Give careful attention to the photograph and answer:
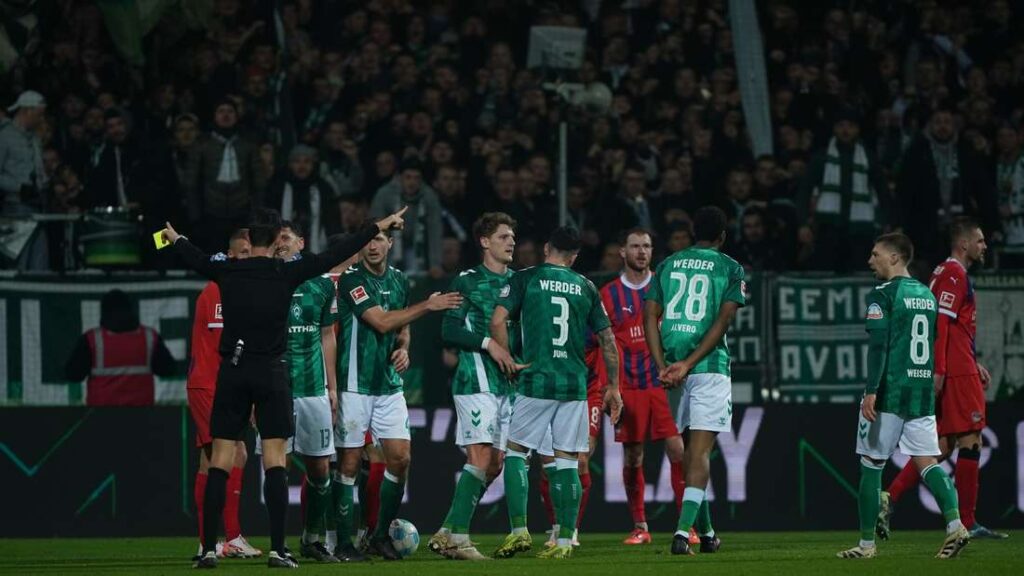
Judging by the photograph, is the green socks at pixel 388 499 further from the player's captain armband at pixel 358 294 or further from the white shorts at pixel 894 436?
the white shorts at pixel 894 436

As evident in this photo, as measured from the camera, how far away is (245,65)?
735 inches

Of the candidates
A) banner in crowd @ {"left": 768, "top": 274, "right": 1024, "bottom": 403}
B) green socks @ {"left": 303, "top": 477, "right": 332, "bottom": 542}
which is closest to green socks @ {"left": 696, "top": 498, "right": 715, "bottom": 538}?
green socks @ {"left": 303, "top": 477, "right": 332, "bottom": 542}

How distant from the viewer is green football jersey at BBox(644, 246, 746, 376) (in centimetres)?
1156

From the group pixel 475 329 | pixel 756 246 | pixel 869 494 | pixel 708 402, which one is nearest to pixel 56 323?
pixel 475 329

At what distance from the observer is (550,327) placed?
11.4 metres

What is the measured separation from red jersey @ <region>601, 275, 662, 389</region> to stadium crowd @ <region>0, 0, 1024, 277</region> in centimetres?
200

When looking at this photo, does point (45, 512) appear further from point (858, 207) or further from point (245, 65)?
point (858, 207)

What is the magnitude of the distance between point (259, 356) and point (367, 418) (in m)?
1.30

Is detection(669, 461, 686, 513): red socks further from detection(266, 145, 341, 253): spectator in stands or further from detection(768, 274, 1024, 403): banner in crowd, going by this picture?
detection(266, 145, 341, 253): spectator in stands

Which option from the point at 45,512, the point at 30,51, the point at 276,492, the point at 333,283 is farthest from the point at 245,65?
the point at 276,492

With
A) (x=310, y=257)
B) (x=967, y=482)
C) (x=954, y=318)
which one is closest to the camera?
(x=310, y=257)

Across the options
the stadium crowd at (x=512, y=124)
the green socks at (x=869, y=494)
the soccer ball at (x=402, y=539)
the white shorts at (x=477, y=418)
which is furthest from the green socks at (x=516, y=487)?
the stadium crowd at (x=512, y=124)

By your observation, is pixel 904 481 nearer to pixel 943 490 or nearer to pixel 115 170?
pixel 943 490

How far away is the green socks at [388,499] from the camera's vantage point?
1155 cm
